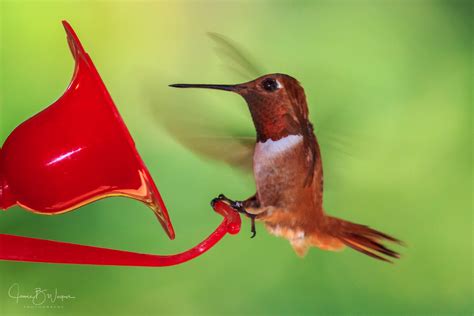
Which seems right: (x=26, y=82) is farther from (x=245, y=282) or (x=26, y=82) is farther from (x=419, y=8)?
(x=419, y=8)

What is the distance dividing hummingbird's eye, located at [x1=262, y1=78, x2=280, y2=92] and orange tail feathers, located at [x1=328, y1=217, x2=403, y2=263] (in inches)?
16.5

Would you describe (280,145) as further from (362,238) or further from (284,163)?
(362,238)

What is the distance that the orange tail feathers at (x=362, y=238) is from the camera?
1.68 m

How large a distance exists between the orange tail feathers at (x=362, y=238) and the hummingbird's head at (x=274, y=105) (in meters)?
0.32

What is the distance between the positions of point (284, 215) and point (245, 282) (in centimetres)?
29

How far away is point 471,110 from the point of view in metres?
1.77

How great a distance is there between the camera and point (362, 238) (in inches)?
67.4

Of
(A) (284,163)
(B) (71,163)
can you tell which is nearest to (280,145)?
(A) (284,163)

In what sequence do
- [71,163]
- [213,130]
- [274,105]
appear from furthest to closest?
[213,130] → [274,105] → [71,163]

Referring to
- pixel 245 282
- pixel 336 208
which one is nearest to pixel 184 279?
pixel 245 282

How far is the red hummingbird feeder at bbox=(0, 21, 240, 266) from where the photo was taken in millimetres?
1178

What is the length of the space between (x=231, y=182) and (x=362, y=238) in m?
0.42
